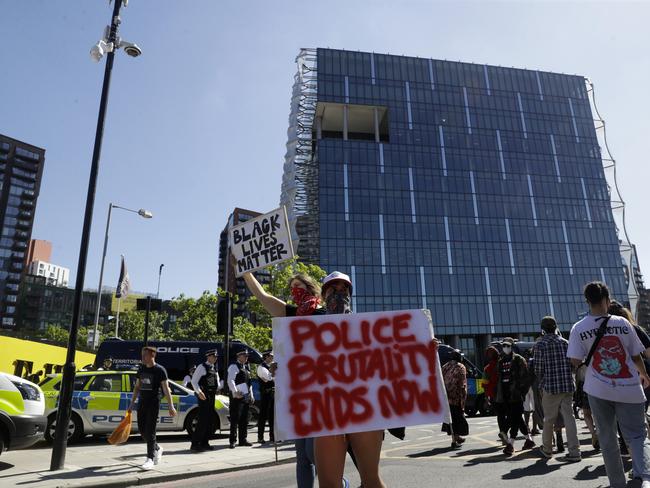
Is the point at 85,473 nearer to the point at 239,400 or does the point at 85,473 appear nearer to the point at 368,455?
the point at 239,400

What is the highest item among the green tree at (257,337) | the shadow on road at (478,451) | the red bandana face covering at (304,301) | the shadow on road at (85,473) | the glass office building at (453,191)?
the glass office building at (453,191)

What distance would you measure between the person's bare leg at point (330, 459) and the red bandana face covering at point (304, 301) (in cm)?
94

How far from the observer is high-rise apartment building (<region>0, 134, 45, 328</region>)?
358 feet

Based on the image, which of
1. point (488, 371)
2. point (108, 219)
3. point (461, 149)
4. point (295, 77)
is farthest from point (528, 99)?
point (488, 371)

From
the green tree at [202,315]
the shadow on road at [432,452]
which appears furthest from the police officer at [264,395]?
the green tree at [202,315]

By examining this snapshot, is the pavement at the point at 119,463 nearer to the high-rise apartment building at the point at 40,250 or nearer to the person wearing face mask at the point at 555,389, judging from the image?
the person wearing face mask at the point at 555,389

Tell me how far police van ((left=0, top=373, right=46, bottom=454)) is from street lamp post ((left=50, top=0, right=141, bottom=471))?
1.50 ft

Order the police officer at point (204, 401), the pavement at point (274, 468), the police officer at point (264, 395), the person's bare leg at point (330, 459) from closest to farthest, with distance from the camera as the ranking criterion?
1. the person's bare leg at point (330, 459)
2. the pavement at point (274, 468)
3. the police officer at point (204, 401)
4. the police officer at point (264, 395)

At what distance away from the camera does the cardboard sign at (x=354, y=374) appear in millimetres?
3305

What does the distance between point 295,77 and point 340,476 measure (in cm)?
8200

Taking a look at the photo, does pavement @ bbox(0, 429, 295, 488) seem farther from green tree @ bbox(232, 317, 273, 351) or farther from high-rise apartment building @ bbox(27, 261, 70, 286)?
high-rise apartment building @ bbox(27, 261, 70, 286)

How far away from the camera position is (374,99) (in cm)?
7562

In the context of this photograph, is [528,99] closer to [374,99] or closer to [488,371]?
[374,99]

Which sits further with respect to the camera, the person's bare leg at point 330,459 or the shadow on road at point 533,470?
the shadow on road at point 533,470
